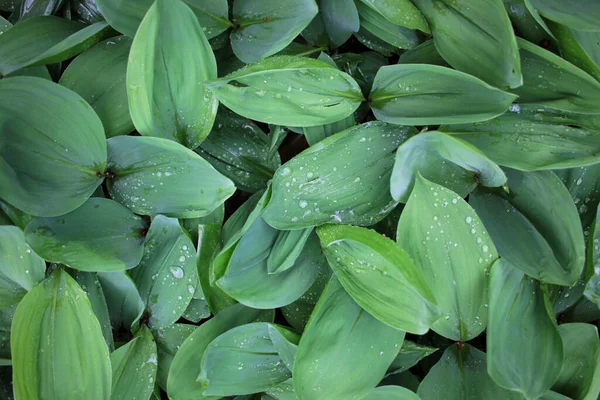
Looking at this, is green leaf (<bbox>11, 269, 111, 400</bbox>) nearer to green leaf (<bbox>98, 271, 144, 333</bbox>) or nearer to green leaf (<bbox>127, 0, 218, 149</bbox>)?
green leaf (<bbox>98, 271, 144, 333</bbox>)

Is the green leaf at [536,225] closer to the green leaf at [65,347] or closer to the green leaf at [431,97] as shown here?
the green leaf at [431,97]

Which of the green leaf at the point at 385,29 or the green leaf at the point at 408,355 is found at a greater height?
the green leaf at the point at 385,29

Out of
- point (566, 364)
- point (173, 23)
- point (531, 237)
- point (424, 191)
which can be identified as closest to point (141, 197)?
point (173, 23)

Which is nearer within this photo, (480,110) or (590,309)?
(480,110)

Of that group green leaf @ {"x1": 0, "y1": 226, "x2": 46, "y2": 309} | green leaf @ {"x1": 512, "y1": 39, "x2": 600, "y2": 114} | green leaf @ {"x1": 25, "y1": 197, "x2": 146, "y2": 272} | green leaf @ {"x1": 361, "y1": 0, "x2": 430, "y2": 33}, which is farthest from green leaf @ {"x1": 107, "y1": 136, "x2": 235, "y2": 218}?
green leaf @ {"x1": 512, "y1": 39, "x2": 600, "y2": 114}

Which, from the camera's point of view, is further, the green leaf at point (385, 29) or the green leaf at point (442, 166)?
the green leaf at point (385, 29)

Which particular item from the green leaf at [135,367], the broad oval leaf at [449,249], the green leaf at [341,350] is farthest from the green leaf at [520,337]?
the green leaf at [135,367]

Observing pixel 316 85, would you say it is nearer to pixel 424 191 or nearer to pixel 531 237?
pixel 424 191
